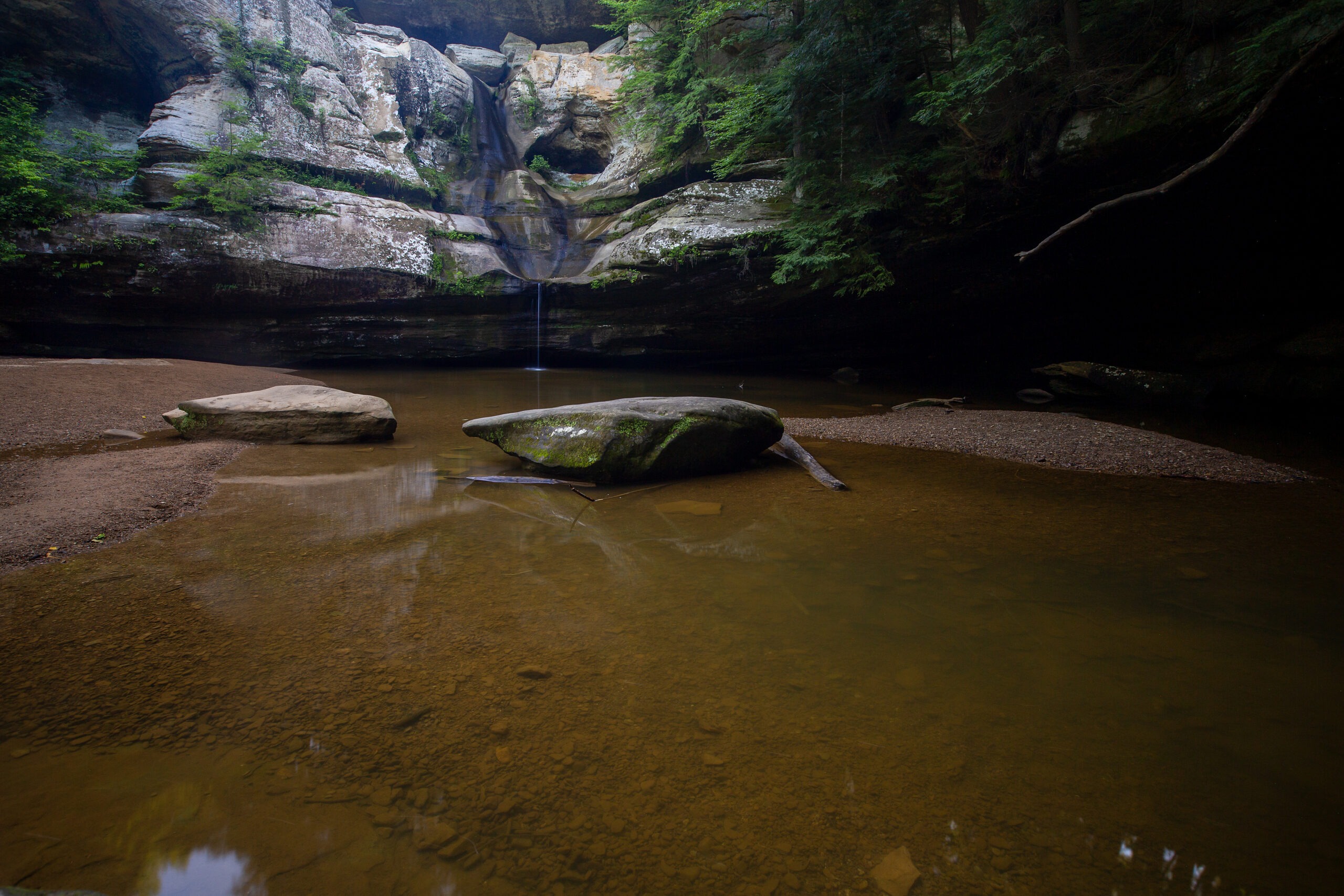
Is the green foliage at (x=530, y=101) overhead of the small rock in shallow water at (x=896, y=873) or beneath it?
overhead

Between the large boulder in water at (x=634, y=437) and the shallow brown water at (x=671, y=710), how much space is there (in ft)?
3.61

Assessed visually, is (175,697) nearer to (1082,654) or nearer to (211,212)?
(1082,654)

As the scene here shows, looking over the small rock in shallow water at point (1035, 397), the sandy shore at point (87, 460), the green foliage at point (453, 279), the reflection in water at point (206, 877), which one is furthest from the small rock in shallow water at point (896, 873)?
the green foliage at point (453, 279)

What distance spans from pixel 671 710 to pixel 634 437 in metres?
2.69

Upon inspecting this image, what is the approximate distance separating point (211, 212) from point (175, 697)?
14.3 metres

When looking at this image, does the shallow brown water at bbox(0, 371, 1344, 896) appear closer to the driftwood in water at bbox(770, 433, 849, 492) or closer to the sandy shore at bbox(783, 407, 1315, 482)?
the driftwood in water at bbox(770, 433, 849, 492)

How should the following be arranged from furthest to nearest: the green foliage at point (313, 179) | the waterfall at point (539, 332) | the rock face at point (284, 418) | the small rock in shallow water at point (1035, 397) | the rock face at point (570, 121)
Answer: the rock face at point (570, 121) → the waterfall at point (539, 332) → the green foliage at point (313, 179) → the small rock in shallow water at point (1035, 397) → the rock face at point (284, 418)

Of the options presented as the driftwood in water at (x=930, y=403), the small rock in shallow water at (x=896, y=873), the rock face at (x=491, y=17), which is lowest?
the small rock in shallow water at (x=896, y=873)

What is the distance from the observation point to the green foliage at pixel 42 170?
32.0 feet

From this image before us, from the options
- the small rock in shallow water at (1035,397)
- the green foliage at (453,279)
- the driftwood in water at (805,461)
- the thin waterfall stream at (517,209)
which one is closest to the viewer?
the driftwood in water at (805,461)

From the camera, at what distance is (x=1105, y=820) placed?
1.24 metres

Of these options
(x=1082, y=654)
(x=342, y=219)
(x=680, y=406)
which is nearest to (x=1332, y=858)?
(x=1082, y=654)

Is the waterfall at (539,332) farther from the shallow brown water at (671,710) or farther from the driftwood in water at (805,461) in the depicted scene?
the shallow brown water at (671,710)

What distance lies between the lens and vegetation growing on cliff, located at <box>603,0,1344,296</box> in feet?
19.8
